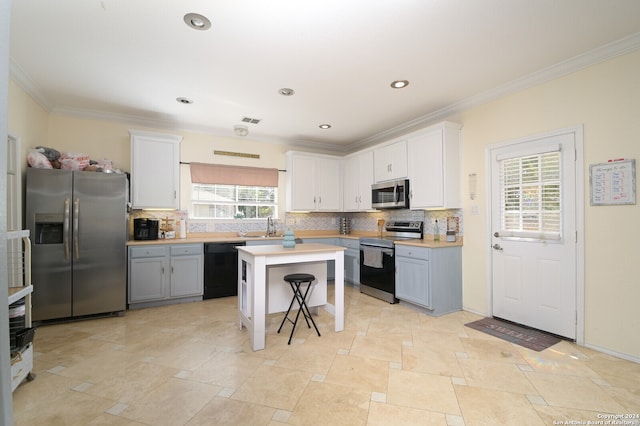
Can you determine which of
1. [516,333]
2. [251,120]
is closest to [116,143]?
[251,120]

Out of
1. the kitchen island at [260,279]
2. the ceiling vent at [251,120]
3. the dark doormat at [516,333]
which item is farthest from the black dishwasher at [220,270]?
the dark doormat at [516,333]

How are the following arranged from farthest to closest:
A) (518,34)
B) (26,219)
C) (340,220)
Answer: (340,220) → (26,219) → (518,34)

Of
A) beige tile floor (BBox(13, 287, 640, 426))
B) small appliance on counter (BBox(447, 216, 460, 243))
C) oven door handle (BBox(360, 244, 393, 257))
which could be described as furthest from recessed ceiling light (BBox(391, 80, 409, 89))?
beige tile floor (BBox(13, 287, 640, 426))

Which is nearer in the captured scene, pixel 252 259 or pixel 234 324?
→ pixel 252 259

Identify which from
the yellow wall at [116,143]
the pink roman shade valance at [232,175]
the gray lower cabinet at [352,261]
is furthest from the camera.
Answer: the gray lower cabinet at [352,261]

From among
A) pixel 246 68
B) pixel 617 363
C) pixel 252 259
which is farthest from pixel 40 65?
pixel 617 363

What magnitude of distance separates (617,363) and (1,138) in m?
3.84

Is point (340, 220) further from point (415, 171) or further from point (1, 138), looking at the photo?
point (1, 138)

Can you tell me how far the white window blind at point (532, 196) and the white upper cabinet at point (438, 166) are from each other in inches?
21.9

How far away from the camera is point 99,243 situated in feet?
11.7

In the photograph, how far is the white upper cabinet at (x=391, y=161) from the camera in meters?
4.36

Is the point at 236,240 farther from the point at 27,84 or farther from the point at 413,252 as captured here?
the point at 27,84

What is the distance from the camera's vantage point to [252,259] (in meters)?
2.81

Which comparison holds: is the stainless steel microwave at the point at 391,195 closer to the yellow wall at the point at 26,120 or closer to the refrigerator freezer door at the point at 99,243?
the refrigerator freezer door at the point at 99,243
